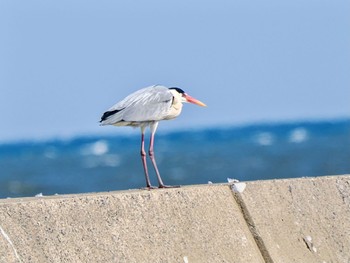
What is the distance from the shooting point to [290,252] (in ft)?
22.2

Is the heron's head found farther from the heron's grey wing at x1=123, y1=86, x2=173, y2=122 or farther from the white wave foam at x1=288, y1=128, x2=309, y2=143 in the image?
the white wave foam at x1=288, y1=128, x2=309, y2=143

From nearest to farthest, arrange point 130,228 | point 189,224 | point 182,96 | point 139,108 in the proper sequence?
point 130,228 → point 189,224 → point 139,108 → point 182,96

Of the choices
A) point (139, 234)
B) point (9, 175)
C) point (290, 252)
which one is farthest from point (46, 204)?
point (9, 175)

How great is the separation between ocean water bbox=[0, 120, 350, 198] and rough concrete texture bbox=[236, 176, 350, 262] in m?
18.5

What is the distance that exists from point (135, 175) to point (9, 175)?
434cm

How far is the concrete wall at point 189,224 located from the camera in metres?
5.59

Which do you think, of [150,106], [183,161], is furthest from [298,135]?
[150,106]

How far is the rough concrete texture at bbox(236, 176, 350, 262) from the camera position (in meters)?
6.75

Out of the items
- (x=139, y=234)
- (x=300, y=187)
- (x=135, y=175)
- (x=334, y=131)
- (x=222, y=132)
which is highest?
(x=222, y=132)

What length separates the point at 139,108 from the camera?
26.9 feet

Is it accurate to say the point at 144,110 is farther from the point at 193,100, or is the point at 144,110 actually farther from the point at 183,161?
the point at 183,161

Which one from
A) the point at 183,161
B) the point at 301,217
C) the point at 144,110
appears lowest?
the point at 301,217

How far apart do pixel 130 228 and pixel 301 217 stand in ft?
4.59

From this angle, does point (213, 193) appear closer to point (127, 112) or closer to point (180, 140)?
point (127, 112)
